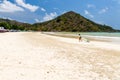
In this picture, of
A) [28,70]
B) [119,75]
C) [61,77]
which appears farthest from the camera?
[28,70]

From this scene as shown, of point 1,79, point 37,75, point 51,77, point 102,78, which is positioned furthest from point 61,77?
point 1,79

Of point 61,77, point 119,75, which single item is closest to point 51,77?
point 61,77

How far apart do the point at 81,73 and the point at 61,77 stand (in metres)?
1.19

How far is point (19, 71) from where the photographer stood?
32.5 ft

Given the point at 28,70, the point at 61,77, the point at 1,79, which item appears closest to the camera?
the point at 1,79

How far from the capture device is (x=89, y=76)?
9.32 meters

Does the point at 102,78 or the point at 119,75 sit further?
the point at 119,75

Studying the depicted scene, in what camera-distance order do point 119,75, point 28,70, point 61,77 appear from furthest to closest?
point 28,70, point 119,75, point 61,77

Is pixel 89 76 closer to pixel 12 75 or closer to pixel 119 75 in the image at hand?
pixel 119 75

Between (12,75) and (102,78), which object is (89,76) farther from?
(12,75)

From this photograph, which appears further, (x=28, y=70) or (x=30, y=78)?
(x=28, y=70)

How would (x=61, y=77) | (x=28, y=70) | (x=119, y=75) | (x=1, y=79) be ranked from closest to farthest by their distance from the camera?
(x=1, y=79) < (x=61, y=77) < (x=119, y=75) < (x=28, y=70)

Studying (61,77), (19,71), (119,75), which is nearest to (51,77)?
(61,77)

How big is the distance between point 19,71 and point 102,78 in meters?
3.36
